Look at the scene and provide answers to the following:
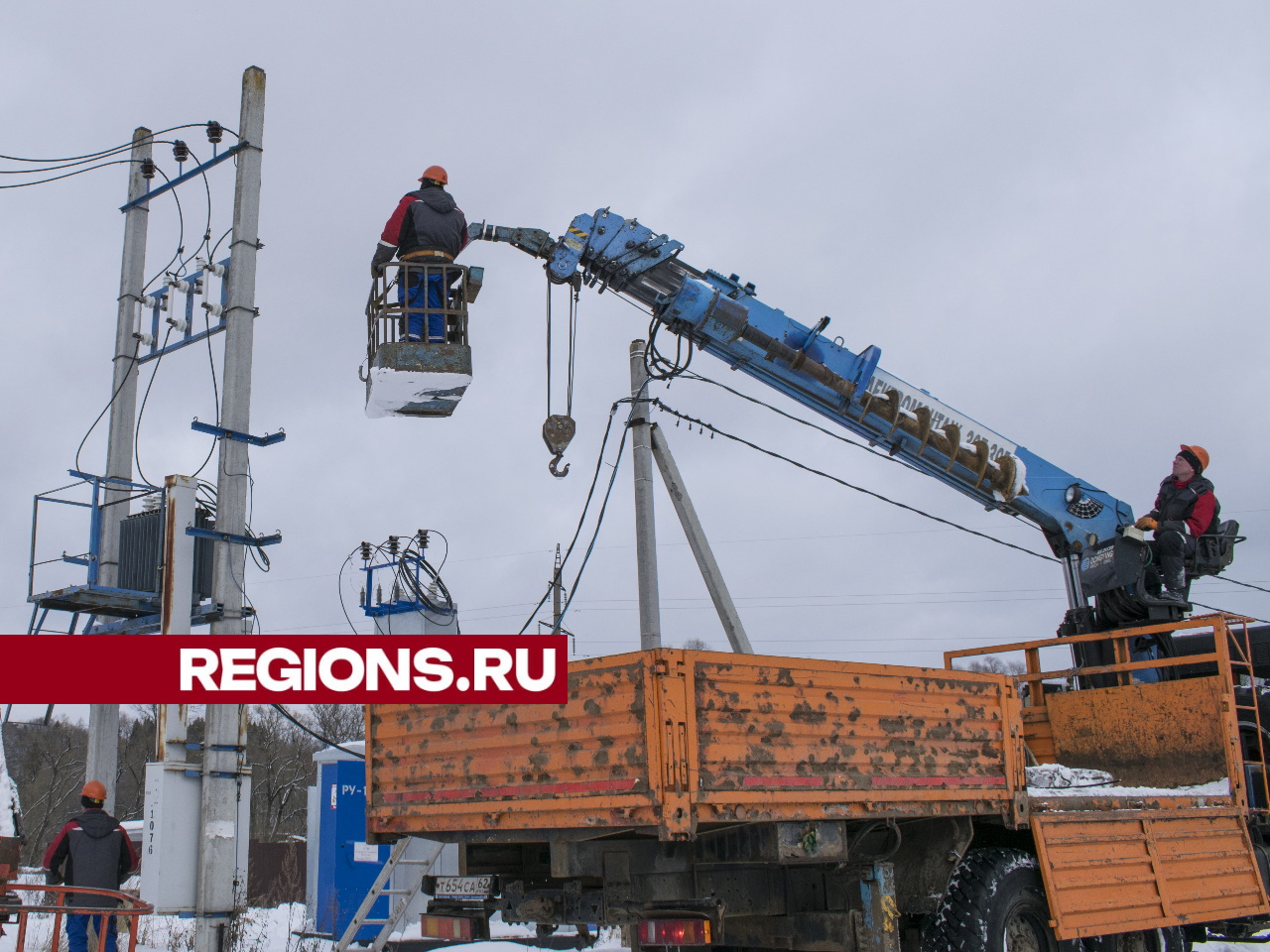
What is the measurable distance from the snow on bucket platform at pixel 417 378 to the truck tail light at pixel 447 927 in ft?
11.4

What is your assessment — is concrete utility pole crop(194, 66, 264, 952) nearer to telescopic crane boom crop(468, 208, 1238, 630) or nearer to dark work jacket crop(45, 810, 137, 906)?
dark work jacket crop(45, 810, 137, 906)

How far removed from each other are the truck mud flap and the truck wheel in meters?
0.14

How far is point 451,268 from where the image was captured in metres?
8.84

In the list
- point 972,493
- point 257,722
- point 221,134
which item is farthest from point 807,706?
point 257,722

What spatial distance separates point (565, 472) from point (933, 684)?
4714mm

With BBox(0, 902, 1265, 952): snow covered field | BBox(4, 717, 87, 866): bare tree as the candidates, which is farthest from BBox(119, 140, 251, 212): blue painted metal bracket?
BBox(4, 717, 87, 866): bare tree

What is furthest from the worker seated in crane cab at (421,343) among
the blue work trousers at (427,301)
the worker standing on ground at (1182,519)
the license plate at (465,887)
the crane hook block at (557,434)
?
the worker standing on ground at (1182,519)

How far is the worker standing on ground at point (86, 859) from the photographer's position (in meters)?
8.72

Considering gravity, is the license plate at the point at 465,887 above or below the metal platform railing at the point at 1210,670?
below

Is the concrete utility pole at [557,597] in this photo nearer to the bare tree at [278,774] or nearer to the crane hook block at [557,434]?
the crane hook block at [557,434]

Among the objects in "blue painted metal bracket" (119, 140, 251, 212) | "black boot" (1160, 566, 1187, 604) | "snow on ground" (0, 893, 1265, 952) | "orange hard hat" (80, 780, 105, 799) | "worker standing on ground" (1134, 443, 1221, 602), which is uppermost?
"blue painted metal bracket" (119, 140, 251, 212)

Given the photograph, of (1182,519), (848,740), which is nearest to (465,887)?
(848,740)

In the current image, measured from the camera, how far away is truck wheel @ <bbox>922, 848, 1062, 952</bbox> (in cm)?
663

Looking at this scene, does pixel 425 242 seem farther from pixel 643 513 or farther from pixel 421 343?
pixel 643 513
